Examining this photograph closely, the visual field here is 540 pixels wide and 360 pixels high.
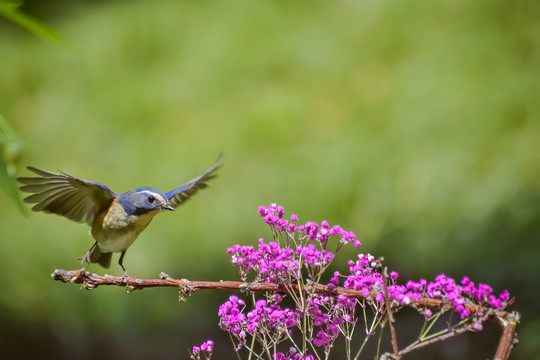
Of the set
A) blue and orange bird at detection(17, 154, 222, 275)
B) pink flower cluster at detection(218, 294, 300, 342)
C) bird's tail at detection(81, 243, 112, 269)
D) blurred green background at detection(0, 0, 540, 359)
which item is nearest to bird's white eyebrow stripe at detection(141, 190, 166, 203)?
blue and orange bird at detection(17, 154, 222, 275)

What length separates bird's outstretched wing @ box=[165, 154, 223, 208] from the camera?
268cm

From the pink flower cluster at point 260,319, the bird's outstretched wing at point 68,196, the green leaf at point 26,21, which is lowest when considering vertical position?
the green leaf at point 26,21

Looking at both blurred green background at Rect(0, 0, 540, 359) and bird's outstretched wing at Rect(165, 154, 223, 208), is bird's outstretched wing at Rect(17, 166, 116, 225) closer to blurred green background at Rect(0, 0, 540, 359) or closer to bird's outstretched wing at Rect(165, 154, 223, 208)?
bird's outstretched wing at Rect(165, 154, 223, 208)

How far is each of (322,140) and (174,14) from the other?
2.72 m

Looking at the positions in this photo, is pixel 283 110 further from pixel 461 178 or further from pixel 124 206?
pixel 124 206

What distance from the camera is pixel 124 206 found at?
100 inches

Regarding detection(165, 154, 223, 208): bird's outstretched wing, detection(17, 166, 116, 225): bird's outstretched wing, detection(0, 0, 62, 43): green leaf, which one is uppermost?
detection(165, 154, 223, 208): bird's outstretched wing

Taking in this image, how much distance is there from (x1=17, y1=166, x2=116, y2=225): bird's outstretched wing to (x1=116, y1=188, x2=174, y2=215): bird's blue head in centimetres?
10

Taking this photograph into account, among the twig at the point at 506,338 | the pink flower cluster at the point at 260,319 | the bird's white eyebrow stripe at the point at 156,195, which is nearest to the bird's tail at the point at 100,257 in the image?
the bird's white eyebrow stripe at the point at 156,195

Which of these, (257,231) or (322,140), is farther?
(322,140)

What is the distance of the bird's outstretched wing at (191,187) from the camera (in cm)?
268

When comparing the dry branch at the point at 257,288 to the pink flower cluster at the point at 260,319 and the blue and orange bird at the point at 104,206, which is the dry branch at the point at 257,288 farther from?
the blue and orange bird at the point at 104,206

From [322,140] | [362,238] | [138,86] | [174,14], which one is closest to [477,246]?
[362,238]

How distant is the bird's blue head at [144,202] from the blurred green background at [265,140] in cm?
172
